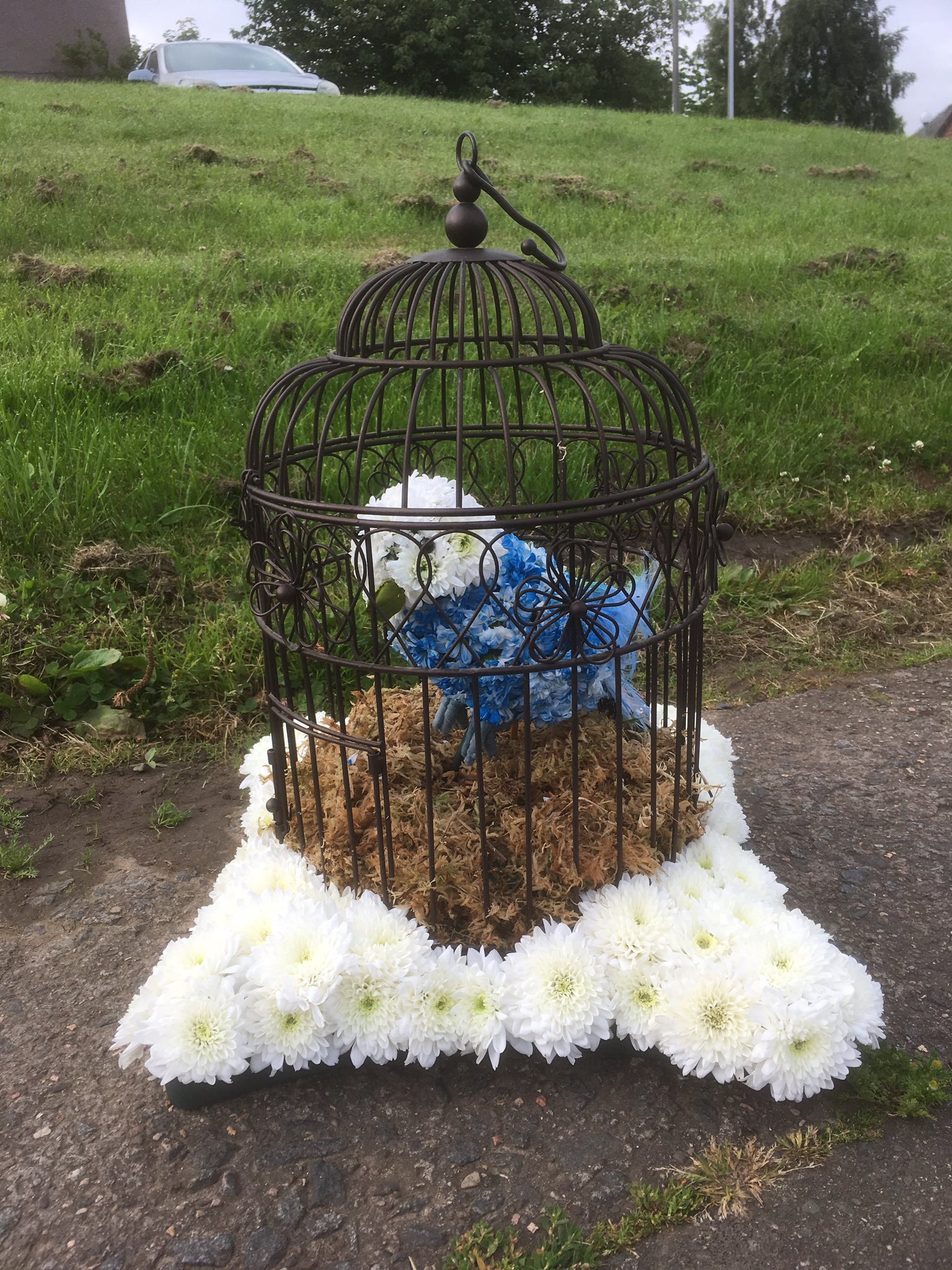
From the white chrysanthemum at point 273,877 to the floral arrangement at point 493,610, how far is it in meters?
0.49

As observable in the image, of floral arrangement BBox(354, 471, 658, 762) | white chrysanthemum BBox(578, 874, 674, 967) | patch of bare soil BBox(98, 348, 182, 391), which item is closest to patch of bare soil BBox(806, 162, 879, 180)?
patch of bare soil BBox(98, 348, 182, 391)

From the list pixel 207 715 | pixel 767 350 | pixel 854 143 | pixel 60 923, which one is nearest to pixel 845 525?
pixel 767 350

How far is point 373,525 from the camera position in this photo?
1909 mm

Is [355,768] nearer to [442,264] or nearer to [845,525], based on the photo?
[442,264]

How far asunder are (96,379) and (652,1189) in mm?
4069

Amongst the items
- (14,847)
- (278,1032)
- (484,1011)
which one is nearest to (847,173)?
(14,847)

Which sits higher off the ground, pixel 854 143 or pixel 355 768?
pixel 854 143

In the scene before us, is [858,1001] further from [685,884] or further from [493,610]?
[493,610]

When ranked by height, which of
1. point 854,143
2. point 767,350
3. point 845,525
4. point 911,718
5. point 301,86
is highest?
point 301,86

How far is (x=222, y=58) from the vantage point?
15.0m

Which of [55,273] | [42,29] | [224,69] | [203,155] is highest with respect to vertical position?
[42,29]

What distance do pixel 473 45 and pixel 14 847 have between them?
27043mm

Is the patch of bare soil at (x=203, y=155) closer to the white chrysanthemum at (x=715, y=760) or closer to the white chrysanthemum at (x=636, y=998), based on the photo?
the white chrysanthemum at (x=715, y=760)

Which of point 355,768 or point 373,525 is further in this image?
point 355,768
